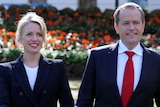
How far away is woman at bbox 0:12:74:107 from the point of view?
3.18m

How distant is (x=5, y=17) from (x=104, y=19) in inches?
130

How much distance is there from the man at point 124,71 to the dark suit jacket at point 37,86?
176 mm

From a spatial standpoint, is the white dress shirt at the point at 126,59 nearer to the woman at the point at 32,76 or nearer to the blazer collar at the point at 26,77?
the woman at the point at 32,76

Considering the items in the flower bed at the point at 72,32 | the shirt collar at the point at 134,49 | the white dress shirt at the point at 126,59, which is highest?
the shirt collar at the point at 134,49

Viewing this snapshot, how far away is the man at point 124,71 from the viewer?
10.1 feet

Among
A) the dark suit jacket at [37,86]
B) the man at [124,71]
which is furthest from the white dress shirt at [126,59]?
the dark suit jacket at [37,86]

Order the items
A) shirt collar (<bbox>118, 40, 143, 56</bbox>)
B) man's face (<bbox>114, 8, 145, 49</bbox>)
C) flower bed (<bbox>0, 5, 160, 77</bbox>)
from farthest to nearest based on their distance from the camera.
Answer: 1. flower bed (<bbox>0, 5, 160, 77</bbox>)
2. shirt collar (<bbox>118, 40, 143, 56</bbox>)
3. man's face (<bbox>114, 8, 145, 49</bbox>)

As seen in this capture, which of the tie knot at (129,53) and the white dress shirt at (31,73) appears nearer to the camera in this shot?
the tie knot at (129,53)

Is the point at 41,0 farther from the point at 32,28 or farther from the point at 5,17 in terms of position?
the point at 32,28

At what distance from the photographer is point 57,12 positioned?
15.5 meters

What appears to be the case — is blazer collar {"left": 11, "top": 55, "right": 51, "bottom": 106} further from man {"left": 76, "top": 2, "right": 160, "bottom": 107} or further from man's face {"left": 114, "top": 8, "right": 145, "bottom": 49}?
man's face {"left": 114, "top": 8, "right": 145, "bottom": 49}

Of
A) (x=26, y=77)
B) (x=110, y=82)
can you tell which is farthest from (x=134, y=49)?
(x=26, y=77)

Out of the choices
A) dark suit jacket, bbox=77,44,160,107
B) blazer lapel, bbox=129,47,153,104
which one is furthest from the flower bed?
blazer lapel, bbox=129,47,153,104

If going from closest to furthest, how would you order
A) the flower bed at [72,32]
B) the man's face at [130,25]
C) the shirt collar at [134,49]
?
1. the man's face at [130,25]
2. the shirt collar at [134,49]
3. the flower bed at [72,32]
